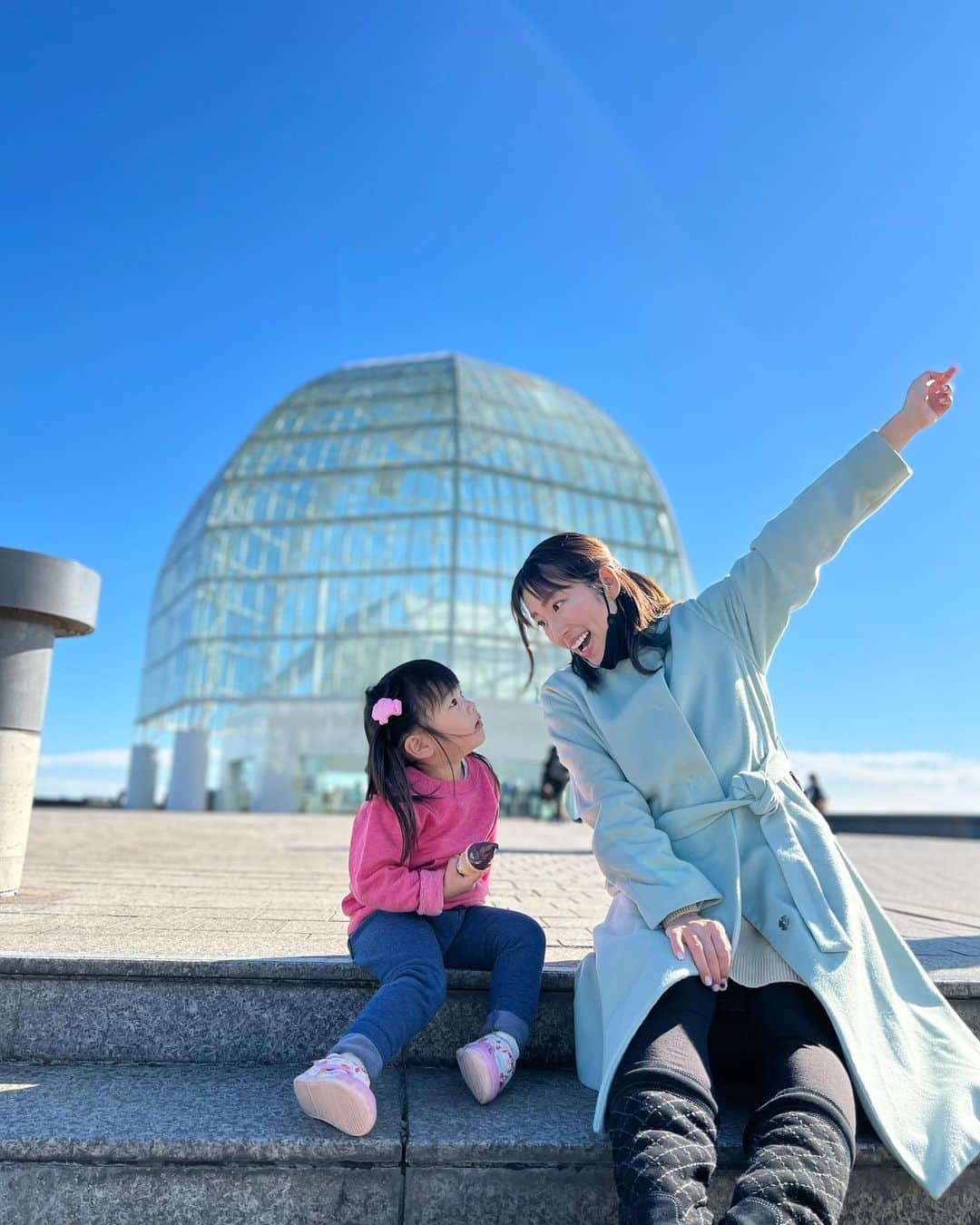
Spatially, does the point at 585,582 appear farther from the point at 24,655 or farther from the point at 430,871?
the point at 24,655

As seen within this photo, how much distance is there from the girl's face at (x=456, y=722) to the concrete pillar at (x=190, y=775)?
1073 inches

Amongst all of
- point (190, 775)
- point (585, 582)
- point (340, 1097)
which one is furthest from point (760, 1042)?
point (190, 775)

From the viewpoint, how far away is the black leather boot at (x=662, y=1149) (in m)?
1.53

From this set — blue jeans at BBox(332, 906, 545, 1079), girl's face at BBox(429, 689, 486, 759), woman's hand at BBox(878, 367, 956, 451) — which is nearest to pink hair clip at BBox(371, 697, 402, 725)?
girl's face at BBox(429, 689, 486, 759)

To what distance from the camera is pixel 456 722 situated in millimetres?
2537

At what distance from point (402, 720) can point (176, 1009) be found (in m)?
0.97

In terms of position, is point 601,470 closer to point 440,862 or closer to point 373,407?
point 373,407

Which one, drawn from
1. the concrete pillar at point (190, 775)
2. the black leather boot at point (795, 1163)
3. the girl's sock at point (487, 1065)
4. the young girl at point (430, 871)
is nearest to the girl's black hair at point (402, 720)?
the young girl at point (430, 871)

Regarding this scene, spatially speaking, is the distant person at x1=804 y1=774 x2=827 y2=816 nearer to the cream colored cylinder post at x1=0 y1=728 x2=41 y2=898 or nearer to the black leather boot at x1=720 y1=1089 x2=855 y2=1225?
the cream colored cylinder post at x1=0 y1=728 x2=41 y2=898

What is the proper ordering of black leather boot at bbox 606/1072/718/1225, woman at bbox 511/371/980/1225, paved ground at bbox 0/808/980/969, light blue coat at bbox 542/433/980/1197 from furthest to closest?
1. paved ground at bbox 0/808/980/969
2. light blue coat at bbox 542/433/980/1197
3. woman at bbox 511/371/980/1225
4. black leather boot at bbox 606/1072/718/1225

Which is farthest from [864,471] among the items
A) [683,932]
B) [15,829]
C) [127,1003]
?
[15,829]

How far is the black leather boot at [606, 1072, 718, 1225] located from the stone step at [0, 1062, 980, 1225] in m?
0.24

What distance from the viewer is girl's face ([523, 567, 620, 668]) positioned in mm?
2359

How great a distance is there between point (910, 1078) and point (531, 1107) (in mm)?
842
